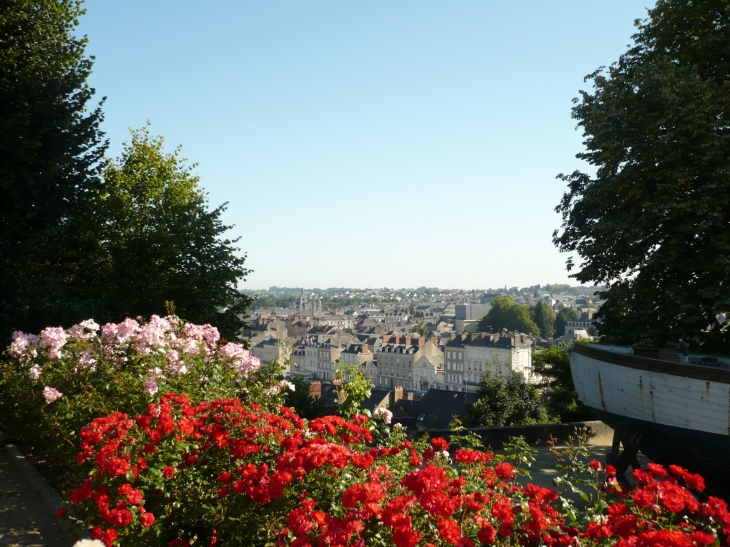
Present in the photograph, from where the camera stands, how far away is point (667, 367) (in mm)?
7980

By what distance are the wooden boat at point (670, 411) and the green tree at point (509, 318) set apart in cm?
12703

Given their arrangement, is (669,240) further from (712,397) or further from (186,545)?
(186,545)

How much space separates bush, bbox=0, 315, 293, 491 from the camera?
5.95 meters

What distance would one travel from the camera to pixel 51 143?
538 inches

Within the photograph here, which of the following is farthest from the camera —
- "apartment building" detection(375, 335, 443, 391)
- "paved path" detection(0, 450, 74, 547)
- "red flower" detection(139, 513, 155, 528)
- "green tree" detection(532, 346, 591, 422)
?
"apartment building" detection(375, 335, 443, 391)

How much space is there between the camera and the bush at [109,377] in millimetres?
5948

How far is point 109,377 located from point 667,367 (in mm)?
6860

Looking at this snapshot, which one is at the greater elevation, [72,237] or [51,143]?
[51,143]

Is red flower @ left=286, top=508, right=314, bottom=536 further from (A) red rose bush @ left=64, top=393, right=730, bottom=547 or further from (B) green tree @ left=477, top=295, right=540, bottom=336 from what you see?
(B) green tree @ left=477, top=295, right=540, bottom=336

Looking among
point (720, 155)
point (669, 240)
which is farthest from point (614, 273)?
point (720, 155)

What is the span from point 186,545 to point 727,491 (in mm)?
6638

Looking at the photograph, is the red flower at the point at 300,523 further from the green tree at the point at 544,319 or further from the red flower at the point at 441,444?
the green tree at the point at 544,319

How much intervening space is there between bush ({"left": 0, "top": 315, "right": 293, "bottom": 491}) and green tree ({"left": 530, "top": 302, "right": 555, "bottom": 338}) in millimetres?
143288

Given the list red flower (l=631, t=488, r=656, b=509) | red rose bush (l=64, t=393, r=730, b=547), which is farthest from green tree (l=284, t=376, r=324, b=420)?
red flower (l=631, t=488, r=656, b=509)
